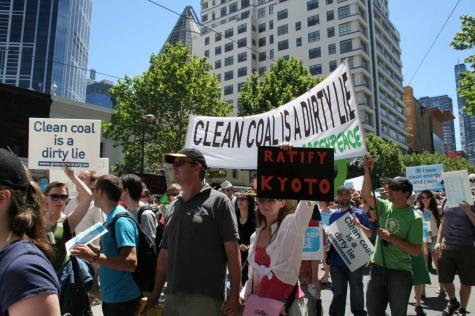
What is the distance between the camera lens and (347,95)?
14.8 ft

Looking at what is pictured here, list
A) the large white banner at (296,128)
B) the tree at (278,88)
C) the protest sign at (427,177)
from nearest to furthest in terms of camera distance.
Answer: the large white banner at (296,128) < the protest sign at (427,177) < the tree at (278,88)

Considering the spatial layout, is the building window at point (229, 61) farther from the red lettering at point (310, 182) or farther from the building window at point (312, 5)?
the red lettering at point (310, 182)

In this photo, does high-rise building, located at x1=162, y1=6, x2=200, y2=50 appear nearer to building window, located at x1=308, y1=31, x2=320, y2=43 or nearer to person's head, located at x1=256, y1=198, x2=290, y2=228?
building window, located at x1=308, y1=31, x2=320, y2=43

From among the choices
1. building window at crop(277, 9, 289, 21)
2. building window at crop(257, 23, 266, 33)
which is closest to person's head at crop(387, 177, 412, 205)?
building window at crop(277, 9, 289, 21)

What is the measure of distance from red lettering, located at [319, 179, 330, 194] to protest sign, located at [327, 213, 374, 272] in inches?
88.7

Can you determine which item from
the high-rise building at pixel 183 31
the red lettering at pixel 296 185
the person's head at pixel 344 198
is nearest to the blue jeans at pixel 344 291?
the person's head at pixel 344 198

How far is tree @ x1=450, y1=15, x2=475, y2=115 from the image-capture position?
15.0 meters

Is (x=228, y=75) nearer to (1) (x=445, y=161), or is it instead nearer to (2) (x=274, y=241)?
(1) (x=445, y=161)

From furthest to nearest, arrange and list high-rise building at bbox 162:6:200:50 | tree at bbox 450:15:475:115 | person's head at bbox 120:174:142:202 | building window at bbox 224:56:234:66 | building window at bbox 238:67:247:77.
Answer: high-rise building at bbox 162:6:200:50
building window at bbox 224:56:234:66
building window at bbox 238:67:247:77
tree at bbox 450:15:475:115
person's head at bbox 120:174:142:202

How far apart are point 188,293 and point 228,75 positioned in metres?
73.6

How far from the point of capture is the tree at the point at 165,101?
29812 mm

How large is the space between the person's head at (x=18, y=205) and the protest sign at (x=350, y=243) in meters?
4.34

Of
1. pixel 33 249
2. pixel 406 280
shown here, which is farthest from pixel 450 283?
pixel 33 249

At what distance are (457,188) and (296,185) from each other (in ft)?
12.0
